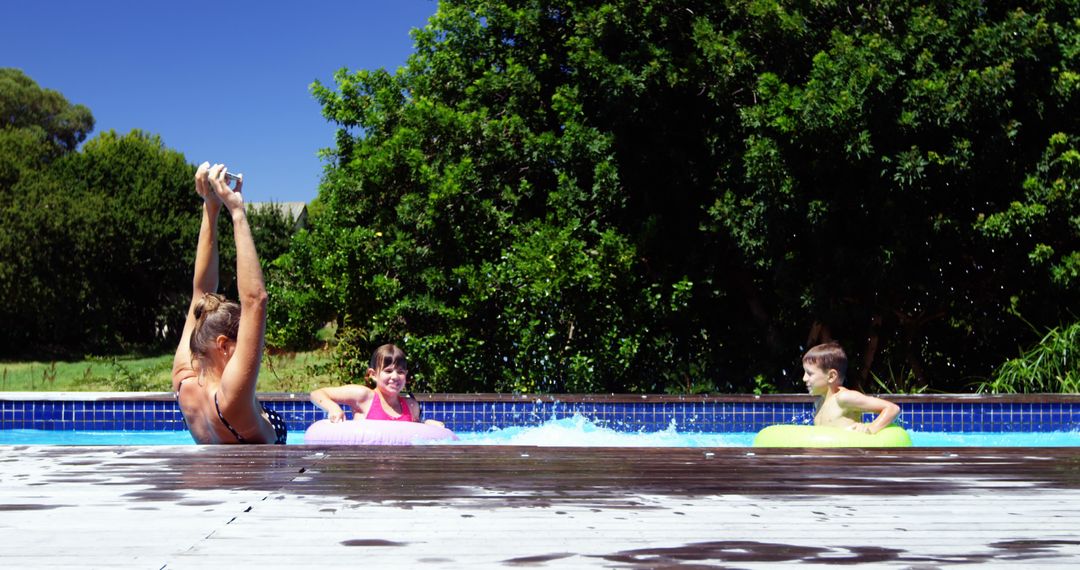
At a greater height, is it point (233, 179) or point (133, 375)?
point (233, 179)

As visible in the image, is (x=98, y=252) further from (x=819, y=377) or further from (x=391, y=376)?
(x=819, y=377)

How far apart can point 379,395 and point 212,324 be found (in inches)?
139

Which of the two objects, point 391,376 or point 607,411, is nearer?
point 391,376

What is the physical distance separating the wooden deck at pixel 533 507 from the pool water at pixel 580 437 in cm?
465

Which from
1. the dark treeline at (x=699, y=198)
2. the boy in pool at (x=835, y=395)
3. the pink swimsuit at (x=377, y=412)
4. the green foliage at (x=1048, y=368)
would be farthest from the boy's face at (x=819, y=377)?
the green foliage at (x=1048, y=368)

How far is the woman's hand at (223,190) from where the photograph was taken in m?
3.54

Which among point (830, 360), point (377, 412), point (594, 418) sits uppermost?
point (830, 360)

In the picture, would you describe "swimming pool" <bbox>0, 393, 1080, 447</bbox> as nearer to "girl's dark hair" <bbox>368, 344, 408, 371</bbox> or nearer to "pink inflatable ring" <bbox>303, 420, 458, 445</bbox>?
"girl's dark hair" <bbox>368, 344, 408, 371</bbox>

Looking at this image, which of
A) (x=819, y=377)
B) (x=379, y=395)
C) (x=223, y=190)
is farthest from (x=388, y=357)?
(x=223, y=190)

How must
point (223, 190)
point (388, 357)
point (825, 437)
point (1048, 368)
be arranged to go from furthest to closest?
1. point (1048, 368)
2. point (388, 357)
3. point (825, 437)
4. point (223, 190)

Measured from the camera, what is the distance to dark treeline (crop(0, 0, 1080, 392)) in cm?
980

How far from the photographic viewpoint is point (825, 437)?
20.7 feet

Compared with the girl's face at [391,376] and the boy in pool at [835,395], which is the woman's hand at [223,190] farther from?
the boy in pool at [835,395]

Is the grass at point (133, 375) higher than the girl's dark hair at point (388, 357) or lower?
lower
